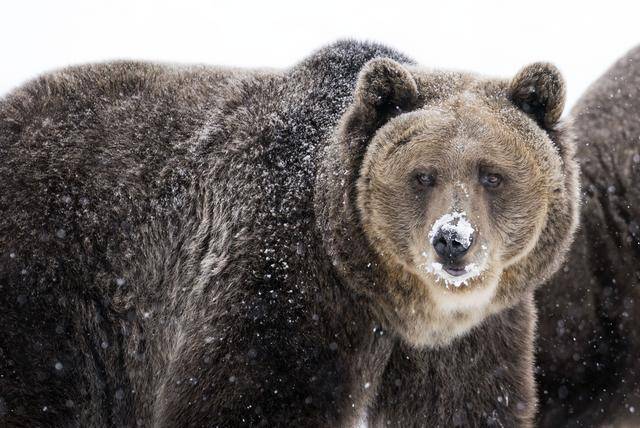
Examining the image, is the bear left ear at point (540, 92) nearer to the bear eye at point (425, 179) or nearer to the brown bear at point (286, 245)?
the brown bear at point (286, 245)

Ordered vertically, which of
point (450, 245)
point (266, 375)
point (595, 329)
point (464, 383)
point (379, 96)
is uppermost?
point (379, 96)

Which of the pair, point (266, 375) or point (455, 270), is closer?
point (455, 270)

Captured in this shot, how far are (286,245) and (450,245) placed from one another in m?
1.00

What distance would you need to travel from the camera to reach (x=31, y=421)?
241 inches

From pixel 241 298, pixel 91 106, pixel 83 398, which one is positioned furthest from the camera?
pixel 91 106

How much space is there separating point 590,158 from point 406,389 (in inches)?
140

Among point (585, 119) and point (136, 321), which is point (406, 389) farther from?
point (585, 119)

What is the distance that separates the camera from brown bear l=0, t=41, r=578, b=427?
5812 millimetres

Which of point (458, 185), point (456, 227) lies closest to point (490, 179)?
point (458, 185)

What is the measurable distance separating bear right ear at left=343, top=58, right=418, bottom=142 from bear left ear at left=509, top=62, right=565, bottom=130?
0.62 meters

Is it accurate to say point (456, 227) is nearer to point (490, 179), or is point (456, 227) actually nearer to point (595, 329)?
point (490, 179)

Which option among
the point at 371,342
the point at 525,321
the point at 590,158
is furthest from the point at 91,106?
the point at 590,158

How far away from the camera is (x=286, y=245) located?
5.91m

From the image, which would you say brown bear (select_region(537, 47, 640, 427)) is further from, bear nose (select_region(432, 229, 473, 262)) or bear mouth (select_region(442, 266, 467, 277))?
bear nose (select_region(432, 229, 473, 262))
